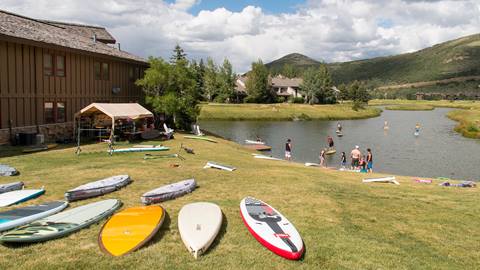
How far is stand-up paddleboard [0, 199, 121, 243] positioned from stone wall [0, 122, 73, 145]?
13622 mm

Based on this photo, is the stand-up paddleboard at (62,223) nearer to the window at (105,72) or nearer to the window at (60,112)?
the window at (60,112)

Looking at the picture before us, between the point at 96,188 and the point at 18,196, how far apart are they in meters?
2.28

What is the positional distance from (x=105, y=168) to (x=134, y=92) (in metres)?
20.3

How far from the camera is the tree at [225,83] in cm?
9873

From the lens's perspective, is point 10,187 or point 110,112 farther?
point 110,112

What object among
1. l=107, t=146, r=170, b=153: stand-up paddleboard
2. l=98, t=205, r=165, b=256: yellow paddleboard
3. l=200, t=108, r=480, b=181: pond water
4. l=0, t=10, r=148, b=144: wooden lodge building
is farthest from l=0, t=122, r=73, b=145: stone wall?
l=200, t=108, r=480, b=181: pond water

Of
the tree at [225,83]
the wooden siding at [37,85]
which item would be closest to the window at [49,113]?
the wooden siding at [37,85]

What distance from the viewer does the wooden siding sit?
21734 millimetres

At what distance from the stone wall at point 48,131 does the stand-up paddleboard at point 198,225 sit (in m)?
15.6

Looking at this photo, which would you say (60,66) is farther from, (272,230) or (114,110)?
(272,230)

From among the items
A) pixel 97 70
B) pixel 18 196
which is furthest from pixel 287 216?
→ pixel 97 70

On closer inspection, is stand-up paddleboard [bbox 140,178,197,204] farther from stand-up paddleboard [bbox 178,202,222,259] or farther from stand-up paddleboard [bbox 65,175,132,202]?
stand-up paddleboard [bbox 65,175,132,202]

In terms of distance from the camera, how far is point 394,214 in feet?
40.5

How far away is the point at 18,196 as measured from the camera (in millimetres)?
12000
